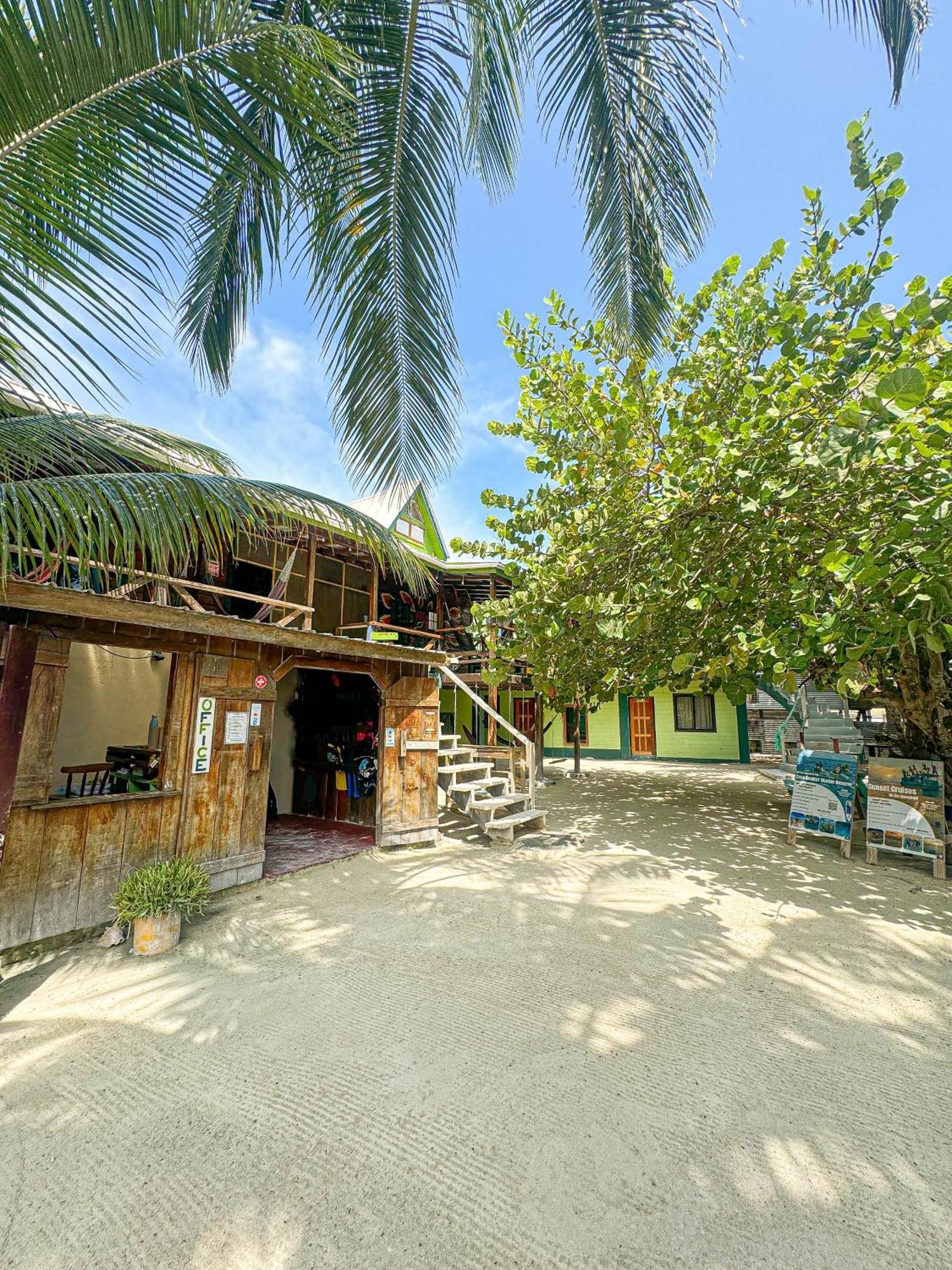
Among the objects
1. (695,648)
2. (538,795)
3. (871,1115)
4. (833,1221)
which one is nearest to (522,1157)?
(833,1221)

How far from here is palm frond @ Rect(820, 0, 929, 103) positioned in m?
2.53

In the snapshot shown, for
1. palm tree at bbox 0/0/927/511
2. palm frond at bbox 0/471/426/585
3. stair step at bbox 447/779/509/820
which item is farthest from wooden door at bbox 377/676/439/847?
palm tree at bbox 0/0/927/511

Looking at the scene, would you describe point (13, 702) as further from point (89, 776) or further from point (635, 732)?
point (635, 732)

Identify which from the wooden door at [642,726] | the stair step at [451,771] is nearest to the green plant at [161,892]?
the stair step at [451,771]

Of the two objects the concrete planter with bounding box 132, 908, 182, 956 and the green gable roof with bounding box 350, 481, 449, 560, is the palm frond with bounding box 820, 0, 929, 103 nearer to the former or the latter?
the green gable roof with bounding box 350, 481, 449, 560

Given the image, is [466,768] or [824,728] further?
[824,728]

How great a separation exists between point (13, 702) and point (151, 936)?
6.51 ft

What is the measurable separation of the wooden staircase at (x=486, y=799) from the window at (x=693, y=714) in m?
10.6

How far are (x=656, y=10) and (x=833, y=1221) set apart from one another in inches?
201

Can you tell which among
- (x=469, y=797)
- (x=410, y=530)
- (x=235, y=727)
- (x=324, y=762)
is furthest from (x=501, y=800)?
(x=410, y=530)

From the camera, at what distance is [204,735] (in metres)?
5.02

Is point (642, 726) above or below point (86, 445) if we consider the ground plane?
below

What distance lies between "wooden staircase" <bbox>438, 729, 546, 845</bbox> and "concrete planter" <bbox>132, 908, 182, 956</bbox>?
4146 millimetres

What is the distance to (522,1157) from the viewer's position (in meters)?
2.14
